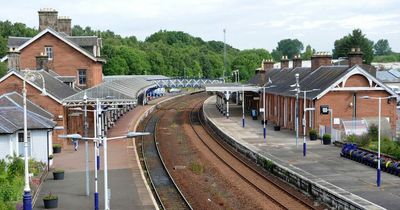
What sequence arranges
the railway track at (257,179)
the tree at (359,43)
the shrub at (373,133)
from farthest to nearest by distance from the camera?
the tree at (359,43) < the shrub at (373,133) < the railway track at (257,179)

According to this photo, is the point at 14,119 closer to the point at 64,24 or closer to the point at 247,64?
the point at 64,24

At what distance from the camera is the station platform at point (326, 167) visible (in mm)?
22625

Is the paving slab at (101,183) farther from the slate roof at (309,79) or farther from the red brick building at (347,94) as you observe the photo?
the slate roof at (309,79)

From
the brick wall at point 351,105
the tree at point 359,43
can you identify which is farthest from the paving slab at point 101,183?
the tree at point 359,43

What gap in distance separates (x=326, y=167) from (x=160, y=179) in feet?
29.1

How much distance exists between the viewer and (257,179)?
29.2 metres

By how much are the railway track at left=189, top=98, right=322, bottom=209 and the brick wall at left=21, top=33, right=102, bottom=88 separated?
1207cm

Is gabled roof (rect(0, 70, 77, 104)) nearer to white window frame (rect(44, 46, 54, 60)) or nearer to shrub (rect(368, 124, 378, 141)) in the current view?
white window frame (rect(44, 46, 54, 60))

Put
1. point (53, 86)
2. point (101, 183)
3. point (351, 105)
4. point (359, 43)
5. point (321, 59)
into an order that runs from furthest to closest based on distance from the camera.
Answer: point (359, 43) < point (321, 59) < point (351, 105) < point (53, 86) < point (101, 183)

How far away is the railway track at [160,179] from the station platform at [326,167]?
595 centimetres

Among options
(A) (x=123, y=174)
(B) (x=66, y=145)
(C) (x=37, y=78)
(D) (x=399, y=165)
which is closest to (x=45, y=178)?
(A) (x=123, y=174)

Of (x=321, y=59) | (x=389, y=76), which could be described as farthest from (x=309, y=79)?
(x=389, y=76)

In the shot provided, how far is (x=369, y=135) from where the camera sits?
3566 cm

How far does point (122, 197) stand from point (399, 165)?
13.4m
